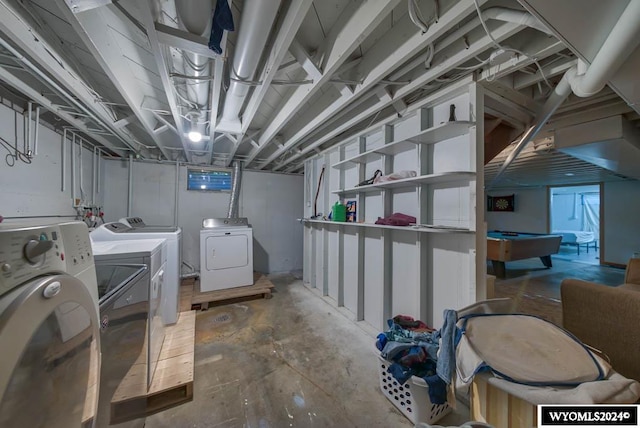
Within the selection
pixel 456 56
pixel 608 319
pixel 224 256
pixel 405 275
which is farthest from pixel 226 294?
pixel 608 319

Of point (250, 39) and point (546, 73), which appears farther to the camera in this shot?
point (546, 73)

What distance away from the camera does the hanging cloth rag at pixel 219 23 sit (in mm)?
984

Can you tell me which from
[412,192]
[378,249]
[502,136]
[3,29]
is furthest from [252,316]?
[502,136]

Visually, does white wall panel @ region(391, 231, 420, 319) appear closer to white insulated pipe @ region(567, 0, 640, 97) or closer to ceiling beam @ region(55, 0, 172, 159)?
white insulated pipe @ region(567, 0, 640, 97)

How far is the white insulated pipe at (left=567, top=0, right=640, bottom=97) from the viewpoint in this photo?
2.74 ft

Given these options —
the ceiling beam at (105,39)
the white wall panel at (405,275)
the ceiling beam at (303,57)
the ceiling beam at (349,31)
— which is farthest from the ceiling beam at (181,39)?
the white wall panel at (405,275)

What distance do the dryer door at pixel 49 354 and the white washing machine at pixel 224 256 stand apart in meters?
2.81

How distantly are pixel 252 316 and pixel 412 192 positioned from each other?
2.51 meters

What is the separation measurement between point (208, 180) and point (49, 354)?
4223 mm

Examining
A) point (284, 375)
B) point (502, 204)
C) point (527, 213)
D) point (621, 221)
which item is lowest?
point (284, 375)

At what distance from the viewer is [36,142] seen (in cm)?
202

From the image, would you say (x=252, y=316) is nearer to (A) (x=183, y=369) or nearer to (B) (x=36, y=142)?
(A) (x=183, y=369)

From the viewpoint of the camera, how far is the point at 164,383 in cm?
164

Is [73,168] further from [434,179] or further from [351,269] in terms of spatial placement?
[434,179]
